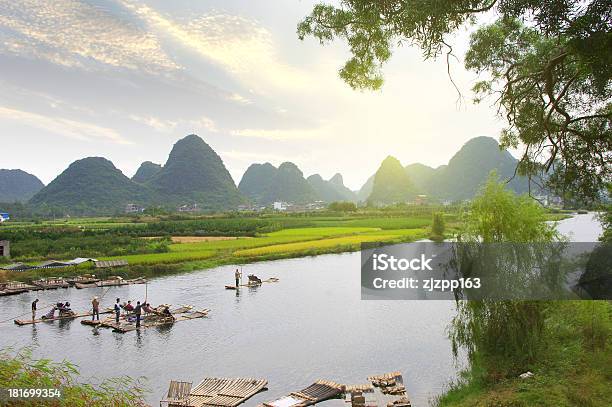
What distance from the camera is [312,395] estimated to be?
442 inches

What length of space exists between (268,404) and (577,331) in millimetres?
8388

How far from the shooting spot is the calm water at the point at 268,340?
Answer: 1323cm

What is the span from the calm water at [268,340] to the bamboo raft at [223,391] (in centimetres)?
36

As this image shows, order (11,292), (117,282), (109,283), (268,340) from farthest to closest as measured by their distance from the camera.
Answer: (117,282) → (109,283) → (11,292) → (268,340)

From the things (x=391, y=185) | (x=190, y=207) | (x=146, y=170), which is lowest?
(x=190, y=207)

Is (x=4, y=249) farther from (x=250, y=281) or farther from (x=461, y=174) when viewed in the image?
(x=461, y=174)

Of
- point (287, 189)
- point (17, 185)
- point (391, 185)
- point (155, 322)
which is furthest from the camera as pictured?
point (287, 189)

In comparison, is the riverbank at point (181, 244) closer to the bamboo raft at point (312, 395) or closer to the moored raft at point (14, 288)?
the moored raft at point (14, 288)

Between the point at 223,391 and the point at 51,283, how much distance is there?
778 inches

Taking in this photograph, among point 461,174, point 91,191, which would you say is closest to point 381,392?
point 91,191

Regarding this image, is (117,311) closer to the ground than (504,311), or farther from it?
closer to the ground

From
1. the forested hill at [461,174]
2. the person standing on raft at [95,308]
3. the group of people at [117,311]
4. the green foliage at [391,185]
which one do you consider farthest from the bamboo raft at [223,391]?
the green foliage at [391,185]

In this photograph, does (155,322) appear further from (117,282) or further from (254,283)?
(117,282)

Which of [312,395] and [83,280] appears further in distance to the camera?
[83,280]
